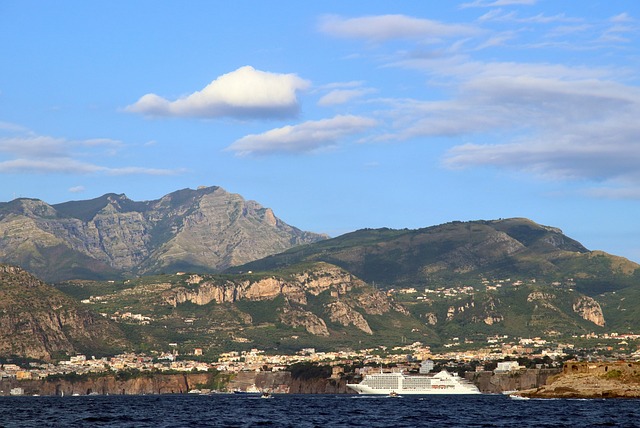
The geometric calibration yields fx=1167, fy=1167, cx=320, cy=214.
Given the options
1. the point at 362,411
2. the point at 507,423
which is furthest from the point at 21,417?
the point at 507,423

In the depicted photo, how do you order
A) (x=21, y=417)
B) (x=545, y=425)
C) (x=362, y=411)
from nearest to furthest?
(x=545, y=425) < (x=21, y=417) < (x=362, y=411)

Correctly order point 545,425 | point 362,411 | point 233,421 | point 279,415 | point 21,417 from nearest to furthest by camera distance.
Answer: point 545,425 → point 233,421 → point 21,417 → point 279,415 → point 362,411

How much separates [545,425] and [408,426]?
645 inches

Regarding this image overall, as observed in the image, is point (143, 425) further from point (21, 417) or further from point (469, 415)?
point (469, 415)

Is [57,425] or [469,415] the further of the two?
[469,415]

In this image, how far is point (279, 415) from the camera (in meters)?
179

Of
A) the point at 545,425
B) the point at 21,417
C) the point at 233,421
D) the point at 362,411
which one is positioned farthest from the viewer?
the point at 362,411

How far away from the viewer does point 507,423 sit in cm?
14625

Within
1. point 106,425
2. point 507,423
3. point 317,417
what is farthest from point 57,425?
point 507,423

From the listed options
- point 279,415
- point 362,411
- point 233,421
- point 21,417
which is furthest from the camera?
point 362,411

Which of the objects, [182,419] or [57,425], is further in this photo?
[182,419]

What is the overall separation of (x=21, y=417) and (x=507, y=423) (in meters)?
69.8

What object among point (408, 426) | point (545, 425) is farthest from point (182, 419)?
point (545, 425)

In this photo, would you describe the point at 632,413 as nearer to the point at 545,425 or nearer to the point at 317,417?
the point at 545,425
